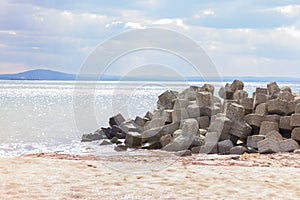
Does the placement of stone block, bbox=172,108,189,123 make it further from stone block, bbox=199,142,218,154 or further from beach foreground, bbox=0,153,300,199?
beach foreground, bbox=0,153,300,199

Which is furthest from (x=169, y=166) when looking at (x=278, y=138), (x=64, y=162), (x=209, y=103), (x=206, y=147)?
(x=209, y=103)

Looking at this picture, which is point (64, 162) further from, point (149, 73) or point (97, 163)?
point (149, 73)

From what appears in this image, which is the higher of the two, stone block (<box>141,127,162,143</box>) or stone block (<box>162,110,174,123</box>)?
stone block (<box>162,110,174,123</box>)

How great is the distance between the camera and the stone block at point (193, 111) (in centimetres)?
1470

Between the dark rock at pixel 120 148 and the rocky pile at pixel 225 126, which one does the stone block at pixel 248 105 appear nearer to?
the rocky pile at pixel 225 126

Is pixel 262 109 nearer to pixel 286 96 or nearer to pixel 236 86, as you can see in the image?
pixel 286 96

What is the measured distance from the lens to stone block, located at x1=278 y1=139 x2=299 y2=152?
1202 cm

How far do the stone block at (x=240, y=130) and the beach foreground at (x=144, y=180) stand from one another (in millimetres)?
4247

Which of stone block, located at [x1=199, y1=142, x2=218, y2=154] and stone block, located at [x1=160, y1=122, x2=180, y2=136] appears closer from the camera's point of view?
stone block, located at [x1=199, y1=142, x2=218, y2=154]

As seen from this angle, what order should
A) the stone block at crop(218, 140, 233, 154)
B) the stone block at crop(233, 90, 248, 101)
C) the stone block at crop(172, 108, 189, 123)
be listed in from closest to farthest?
the stone block at crop(218, 140, 233, 154)
the stone block at crop(172, 108, 189, 123)
the stone block at crop(233, 90, 248, 101)

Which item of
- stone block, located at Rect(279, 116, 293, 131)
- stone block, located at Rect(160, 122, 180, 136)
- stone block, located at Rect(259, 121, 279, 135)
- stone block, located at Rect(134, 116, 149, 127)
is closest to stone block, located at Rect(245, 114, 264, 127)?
stone block, located at Rect(259, 121, 279, 135)

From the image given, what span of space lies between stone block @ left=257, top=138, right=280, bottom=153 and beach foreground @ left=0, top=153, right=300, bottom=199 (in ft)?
9.20

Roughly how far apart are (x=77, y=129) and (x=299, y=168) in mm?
15895

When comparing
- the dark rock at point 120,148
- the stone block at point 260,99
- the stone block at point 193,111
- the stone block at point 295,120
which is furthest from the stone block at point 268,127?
the dark rock at point 120,148
